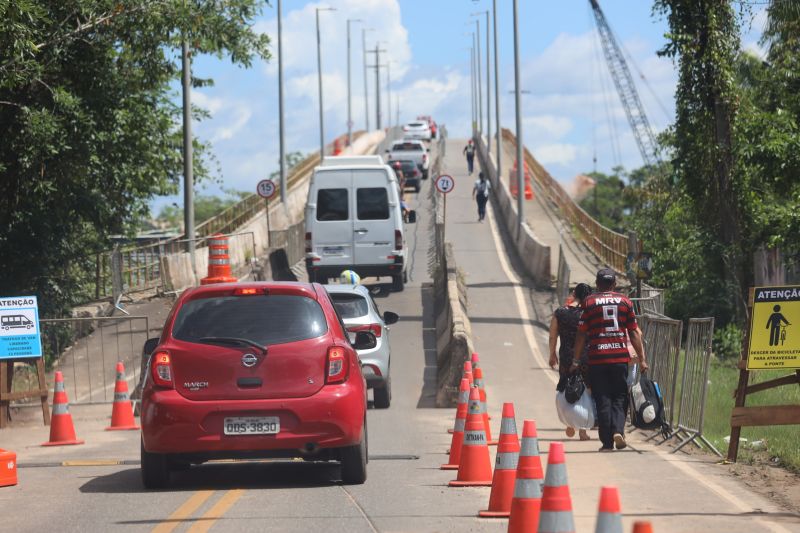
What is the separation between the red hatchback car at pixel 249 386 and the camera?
9992 mm

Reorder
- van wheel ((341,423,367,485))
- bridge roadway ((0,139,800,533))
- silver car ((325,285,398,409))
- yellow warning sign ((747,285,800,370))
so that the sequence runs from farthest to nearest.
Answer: silver car ((325,285,398,409)) < yellow warning sign ((747,285,800,370)) < van wheel ((341,423,367,485)) < bridge roadway ((0,139,800,533))

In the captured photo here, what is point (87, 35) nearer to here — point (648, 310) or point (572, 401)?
point (648, 310)

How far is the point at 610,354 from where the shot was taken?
12469mm

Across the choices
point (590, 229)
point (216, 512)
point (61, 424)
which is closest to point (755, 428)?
point (61, 424)

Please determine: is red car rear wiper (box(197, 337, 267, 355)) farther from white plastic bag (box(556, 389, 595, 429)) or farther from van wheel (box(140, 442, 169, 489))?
white plastic bag (box(556, 389, 595, 429))

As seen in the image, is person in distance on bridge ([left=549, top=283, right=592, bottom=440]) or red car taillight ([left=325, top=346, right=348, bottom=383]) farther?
person in distance on bridge ([left=549, top=283, right=592, bottom=440])

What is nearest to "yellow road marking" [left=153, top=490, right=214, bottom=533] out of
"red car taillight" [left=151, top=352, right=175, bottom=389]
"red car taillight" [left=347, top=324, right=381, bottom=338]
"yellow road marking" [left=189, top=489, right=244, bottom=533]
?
"yellow road marking" [left=189, top=489, right=244, bottom=533]

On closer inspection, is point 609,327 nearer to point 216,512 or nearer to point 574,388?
point 574,388

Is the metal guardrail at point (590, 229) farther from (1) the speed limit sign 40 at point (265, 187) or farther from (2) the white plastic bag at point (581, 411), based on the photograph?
(2) the white plastic bag at point (581, 411)

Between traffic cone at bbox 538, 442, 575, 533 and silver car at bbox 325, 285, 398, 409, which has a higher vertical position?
traffic cone at bbox 538, 442, 575, 533

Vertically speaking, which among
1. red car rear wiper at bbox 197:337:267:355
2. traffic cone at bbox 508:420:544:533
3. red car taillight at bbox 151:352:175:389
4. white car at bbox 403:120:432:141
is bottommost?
traffic cone at bbox 508:420:544:533

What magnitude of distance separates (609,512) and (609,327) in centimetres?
744

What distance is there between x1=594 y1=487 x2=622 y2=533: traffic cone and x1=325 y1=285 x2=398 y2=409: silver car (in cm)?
1320

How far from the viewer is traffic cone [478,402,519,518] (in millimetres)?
8672
